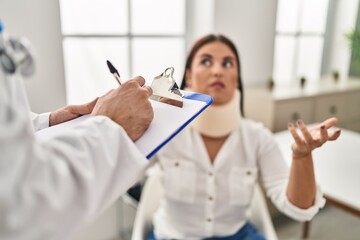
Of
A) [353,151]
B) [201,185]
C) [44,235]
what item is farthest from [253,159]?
[44,235]

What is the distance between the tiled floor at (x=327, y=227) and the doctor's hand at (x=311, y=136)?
1070 millimetres

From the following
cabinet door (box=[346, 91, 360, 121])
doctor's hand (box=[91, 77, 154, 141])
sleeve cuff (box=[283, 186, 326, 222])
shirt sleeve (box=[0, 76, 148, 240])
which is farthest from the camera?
cabinet door (box=[346, 91, 360, 121])

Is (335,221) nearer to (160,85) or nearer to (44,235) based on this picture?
(160,85)

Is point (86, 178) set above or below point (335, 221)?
above

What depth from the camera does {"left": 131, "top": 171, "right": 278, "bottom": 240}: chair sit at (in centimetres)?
109

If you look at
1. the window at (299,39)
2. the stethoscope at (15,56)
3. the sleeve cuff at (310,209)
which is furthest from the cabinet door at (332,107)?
the stethoscope at (15,56)

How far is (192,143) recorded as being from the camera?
42.9 inches

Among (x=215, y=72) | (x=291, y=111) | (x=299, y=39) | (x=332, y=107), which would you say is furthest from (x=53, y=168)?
(x=299, y=39)

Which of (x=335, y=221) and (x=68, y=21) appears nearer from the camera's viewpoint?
(x=68, y=21)

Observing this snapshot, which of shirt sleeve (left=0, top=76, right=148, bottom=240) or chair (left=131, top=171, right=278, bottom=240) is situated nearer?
shirt sleeve (left=0, top=76, right=148, bottom=240)

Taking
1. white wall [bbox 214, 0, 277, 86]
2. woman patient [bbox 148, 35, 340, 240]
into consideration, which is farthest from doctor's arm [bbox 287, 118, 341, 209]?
white wall [bbox 214, 0, 277, 86]

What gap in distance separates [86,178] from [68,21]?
24.6 inches

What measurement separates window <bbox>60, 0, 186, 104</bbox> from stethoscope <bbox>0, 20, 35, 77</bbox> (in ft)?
1.64

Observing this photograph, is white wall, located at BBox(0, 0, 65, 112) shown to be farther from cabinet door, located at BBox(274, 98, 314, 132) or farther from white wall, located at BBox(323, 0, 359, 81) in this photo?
white wall, located at BBox(323, 0, 359, 81)
